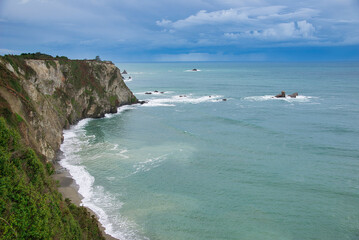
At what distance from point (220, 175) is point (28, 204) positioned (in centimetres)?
2105

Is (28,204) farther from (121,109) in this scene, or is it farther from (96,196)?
(121,109)

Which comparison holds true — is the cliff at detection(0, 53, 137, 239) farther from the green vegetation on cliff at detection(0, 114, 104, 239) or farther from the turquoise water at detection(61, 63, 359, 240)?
the turquoise water at detection(61, 63, 359, 240)

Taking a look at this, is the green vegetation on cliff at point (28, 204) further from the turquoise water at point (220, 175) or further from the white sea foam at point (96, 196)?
the turquoise water at point (220, 175)

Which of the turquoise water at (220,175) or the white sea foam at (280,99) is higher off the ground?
the white sea foam at (280,99)

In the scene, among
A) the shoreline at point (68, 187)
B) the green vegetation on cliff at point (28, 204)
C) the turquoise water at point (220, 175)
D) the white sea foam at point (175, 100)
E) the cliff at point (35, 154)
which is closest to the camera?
the green vegetation on cliff at point (28, 204)

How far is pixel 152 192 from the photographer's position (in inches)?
1120

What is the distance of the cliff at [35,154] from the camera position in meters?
15.1

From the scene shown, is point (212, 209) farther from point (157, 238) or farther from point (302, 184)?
point (302, 184)

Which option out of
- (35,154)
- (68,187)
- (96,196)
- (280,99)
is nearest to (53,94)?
(68,187)

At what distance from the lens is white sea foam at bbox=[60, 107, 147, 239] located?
22562 millimetres

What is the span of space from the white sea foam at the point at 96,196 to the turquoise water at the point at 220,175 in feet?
0.32

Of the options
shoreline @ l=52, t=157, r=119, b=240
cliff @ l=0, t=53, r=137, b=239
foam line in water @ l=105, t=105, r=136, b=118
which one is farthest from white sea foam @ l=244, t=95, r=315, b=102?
shoreline @ l=52, t=157, r=119, b=240

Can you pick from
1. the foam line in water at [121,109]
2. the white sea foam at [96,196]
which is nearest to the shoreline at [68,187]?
the white sea foam at [96,196]

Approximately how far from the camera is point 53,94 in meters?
52.3
